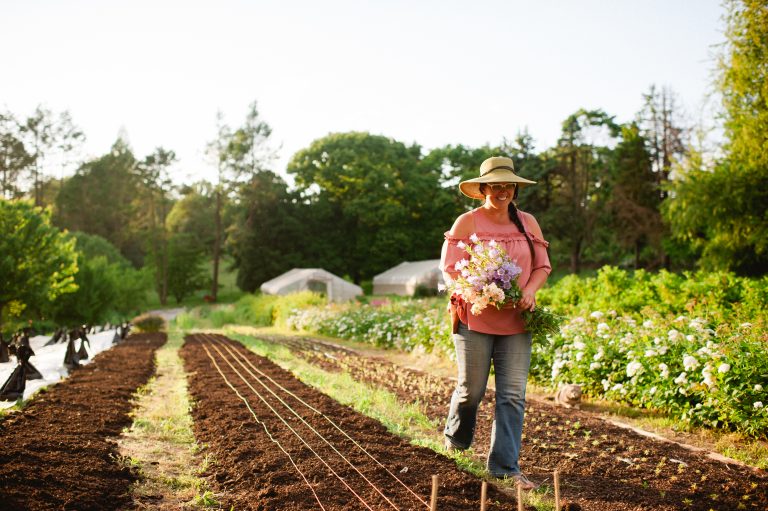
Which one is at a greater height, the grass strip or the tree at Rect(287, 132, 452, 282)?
the tree at Rect(287, 132, 452, 282)

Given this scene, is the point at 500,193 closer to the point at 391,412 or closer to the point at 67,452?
the point at 391,412

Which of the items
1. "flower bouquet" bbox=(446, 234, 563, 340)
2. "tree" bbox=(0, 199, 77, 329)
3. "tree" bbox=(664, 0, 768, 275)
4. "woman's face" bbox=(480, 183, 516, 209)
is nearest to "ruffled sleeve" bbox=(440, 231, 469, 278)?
"flower bouquet" bbox=(446, 234, 563, 340)

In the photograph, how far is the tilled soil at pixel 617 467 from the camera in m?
3.34

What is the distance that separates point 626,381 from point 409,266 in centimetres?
3344

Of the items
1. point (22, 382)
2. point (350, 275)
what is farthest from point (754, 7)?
Answer: point (350, 275)

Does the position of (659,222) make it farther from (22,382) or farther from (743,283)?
(22,382)

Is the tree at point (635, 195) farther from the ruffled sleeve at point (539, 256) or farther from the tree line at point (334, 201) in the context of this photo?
the ruffled sleeve at point (539, 256)

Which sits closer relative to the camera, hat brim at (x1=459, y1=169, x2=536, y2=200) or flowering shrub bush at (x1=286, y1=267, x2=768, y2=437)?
hat brim at (x1=459, y1=169, x2=536, y2=200)

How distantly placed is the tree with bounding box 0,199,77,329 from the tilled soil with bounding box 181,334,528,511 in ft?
39.9

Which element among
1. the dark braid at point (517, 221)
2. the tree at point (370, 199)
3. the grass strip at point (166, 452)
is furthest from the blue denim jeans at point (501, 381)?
the tree at point (370, 199)

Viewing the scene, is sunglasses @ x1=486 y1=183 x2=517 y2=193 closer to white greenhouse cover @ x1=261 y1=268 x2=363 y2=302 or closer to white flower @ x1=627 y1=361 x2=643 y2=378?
white flower @ x1=627 y1=361 x2=643 y2=378

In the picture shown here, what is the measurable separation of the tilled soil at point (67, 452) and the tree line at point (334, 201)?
62.7 ft

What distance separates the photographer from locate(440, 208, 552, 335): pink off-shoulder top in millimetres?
3723

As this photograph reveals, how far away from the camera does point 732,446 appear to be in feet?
15.0
